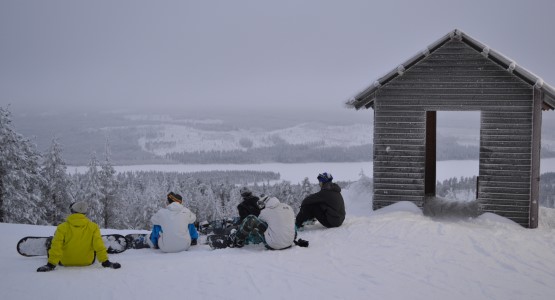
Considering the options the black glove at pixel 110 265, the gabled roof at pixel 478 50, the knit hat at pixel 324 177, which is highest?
the gabled roof at pixel 478 50

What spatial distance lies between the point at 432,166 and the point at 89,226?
1495cm

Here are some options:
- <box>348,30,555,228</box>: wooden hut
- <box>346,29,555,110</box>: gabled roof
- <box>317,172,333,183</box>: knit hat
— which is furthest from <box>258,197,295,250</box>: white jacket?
<box>346,29,555,110</box>: gabled roof

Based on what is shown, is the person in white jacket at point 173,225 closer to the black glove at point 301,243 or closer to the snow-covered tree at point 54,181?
the black glove at point 301,243

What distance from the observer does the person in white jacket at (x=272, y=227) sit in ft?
30.9

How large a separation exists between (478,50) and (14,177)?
23534mm

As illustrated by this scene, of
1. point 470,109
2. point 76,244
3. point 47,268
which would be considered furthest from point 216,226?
point 470,109

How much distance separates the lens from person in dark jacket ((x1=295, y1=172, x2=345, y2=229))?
38.2 ft

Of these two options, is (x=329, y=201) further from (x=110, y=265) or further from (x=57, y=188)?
(x=57, y=188)

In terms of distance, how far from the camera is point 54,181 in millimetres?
30797

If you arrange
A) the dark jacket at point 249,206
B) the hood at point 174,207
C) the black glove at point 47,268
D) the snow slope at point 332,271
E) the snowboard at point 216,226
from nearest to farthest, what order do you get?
1. the snow slope at point 332,271
2. the black glove at point 47,268
3. the hood at point 174,207
4. the dark jacket at point 249,206
5. the snowboard at point 216,226

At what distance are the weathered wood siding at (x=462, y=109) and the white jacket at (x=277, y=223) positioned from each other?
6.07 meters

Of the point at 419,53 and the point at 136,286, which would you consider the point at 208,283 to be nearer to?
the point at 136,286

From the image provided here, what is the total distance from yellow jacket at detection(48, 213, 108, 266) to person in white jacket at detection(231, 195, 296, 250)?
2918 mm

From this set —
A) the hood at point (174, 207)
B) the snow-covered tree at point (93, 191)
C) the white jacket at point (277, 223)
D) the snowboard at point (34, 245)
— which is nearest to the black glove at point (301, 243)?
the white jacket at point (277, 223)
